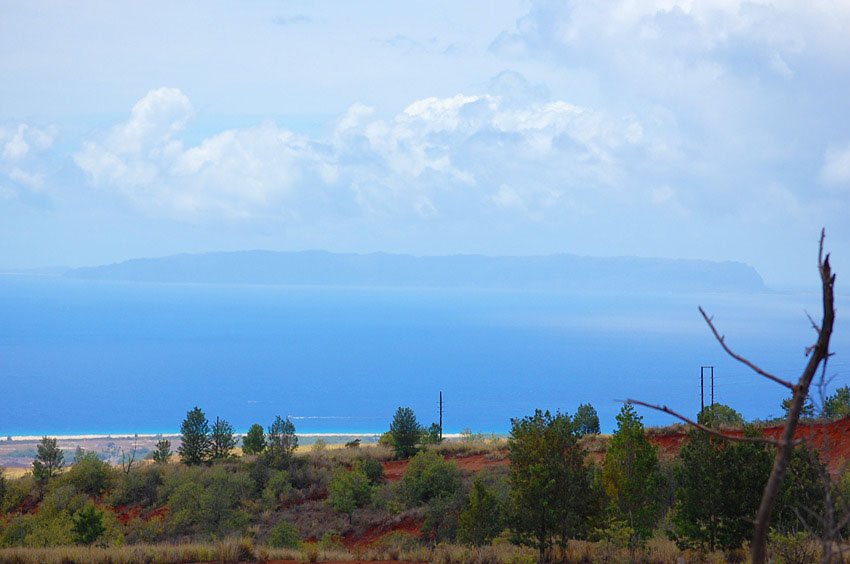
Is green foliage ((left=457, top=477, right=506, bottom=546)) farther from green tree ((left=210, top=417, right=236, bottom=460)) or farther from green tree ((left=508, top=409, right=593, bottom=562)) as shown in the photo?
green tree ((left=210, top=417, right=236, bottom=460))

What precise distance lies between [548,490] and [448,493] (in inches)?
489

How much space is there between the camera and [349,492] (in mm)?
27891

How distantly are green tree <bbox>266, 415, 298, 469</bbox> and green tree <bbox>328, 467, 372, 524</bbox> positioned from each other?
3676mm

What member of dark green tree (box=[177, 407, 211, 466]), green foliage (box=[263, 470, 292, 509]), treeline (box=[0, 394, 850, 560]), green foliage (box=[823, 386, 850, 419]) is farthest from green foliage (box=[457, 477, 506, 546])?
dark green tree (box=[177, 407, 211, 466])

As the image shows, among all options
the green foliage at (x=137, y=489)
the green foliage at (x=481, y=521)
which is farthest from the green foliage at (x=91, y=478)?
the green foliage at (x=481, y=521)

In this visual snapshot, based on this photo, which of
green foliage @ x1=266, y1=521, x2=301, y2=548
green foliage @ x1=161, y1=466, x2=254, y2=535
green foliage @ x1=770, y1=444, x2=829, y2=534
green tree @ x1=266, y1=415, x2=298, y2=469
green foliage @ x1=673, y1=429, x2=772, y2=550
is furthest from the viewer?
green tree @ x1=266, y1=415, x2=298, y2=469

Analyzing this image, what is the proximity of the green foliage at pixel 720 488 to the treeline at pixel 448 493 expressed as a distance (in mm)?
22

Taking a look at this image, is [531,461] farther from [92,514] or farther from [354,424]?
[354,424]

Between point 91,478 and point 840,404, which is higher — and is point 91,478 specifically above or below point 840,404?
below

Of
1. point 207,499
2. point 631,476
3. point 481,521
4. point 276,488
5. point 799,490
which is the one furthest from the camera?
point 276,488

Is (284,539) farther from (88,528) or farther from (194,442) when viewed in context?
(194,442)

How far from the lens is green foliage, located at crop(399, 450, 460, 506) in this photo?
2744 cm

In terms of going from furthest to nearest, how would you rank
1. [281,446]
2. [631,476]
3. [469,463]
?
[281,446] < [469,463] < [631,476]

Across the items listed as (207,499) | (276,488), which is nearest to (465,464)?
(276,488)
